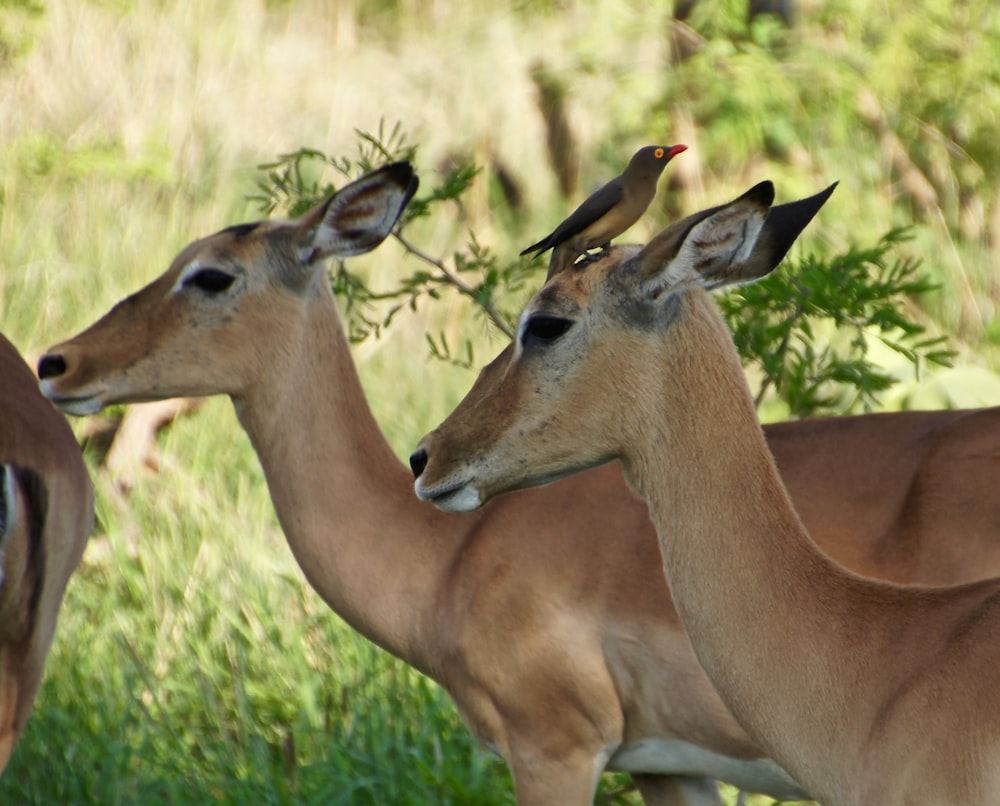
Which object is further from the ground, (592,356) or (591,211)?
(591,211)

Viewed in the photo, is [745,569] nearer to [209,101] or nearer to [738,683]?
[738,683]

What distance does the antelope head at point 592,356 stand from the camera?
117 inches

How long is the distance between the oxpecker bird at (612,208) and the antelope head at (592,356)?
0.85 ft

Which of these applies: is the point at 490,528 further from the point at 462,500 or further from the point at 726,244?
the point at 726,244

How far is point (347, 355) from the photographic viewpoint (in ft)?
14.9

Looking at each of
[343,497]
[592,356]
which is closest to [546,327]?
[592,356]

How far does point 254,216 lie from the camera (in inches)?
350

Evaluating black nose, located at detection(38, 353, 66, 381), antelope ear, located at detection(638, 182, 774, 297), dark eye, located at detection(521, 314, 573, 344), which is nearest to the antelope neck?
black nose, located at detection(38, 353, 66, 381)

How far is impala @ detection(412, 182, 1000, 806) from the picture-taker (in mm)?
2734

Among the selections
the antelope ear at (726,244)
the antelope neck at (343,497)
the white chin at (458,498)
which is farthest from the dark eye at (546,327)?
the antelope neck at (343,497)

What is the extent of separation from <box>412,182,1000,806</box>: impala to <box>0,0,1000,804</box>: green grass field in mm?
1704

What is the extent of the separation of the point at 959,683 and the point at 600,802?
2.35 meters

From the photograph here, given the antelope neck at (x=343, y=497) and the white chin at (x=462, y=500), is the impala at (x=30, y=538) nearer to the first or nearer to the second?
the antelope neck at (x=343, y=497)

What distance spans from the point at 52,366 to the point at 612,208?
1.80 metres
